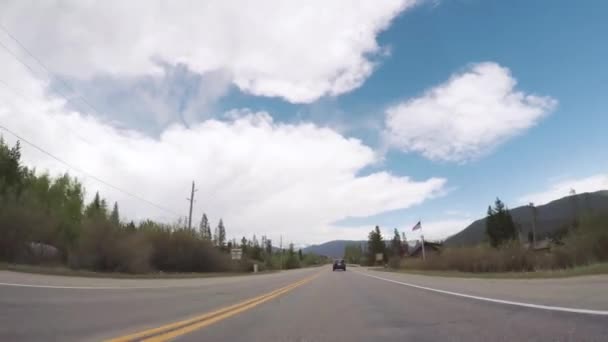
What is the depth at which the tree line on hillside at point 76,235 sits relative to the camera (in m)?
29.3

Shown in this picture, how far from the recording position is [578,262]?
2291cm

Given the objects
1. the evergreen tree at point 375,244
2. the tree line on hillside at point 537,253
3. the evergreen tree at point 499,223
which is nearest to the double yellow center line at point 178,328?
the tree line on hillside at point 537,253

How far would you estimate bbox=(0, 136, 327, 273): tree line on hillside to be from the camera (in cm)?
2930

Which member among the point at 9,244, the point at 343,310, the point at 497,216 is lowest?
the point at 343,310

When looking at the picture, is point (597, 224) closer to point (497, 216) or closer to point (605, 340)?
point (605, 340)

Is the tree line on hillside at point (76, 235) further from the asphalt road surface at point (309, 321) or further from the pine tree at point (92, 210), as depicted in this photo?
the asphalt road surface at point (309, 321)

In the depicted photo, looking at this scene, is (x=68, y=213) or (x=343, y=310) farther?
(x=68, y=213)

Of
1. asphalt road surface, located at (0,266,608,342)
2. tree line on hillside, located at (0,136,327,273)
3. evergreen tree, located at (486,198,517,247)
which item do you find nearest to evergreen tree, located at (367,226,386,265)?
evergreen tree, located at (486,198,517,247)

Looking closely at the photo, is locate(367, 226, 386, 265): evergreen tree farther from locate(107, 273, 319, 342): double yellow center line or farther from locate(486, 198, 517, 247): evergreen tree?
locate(107, 273, 319, 342): double yellow center line

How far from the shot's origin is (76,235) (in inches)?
1522

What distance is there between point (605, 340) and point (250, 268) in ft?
231

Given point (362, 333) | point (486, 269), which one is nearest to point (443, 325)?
point (362, 333)

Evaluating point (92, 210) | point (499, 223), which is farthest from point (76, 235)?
point (499, 223)

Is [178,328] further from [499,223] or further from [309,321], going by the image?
[499,223]
